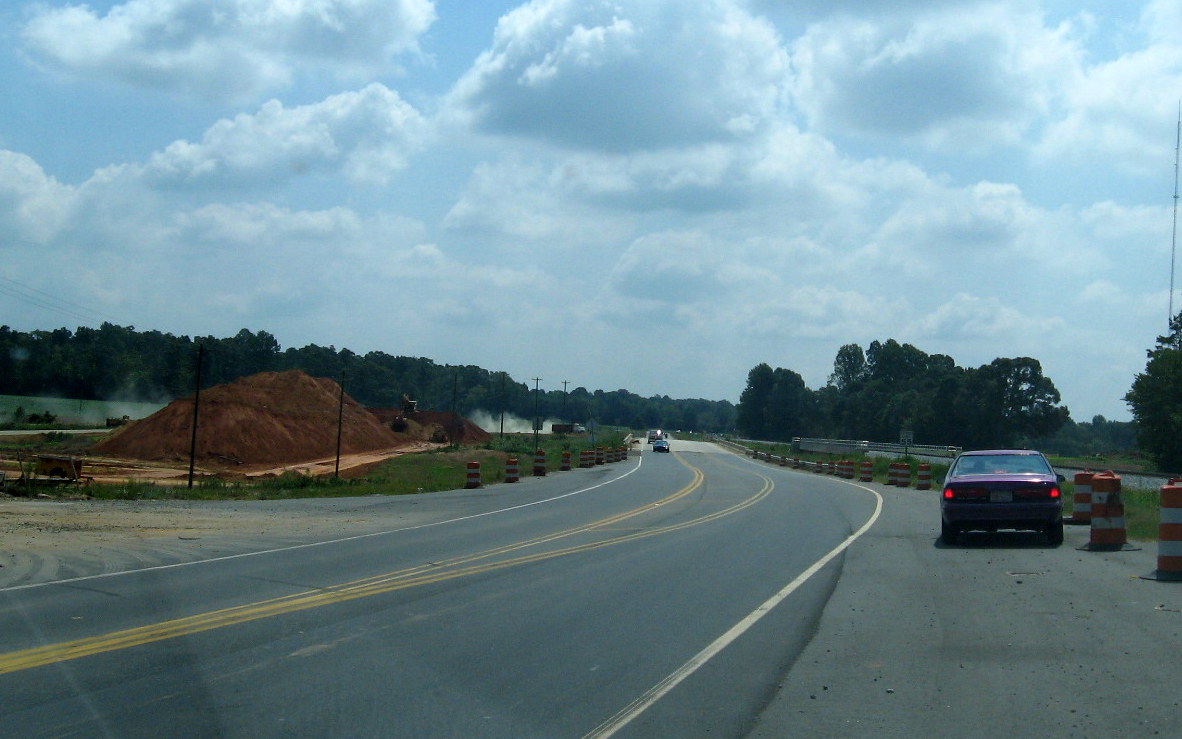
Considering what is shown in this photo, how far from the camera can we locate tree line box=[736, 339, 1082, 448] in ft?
258

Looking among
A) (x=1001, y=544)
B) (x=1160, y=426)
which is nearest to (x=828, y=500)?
(x=1001, y=544)

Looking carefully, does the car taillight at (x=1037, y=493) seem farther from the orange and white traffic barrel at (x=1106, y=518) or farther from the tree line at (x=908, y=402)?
the tree line at (x=908, y=402)

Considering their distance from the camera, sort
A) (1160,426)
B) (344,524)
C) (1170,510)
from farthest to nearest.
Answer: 1. (1160,426)
2. (344,524)
3. (1170,510)

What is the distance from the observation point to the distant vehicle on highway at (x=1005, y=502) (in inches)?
620

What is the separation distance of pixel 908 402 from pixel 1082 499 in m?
88.5

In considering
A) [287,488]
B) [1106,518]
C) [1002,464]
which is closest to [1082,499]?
[1002,464]

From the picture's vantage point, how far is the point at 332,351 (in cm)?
12669

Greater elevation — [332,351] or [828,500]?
[332,351]

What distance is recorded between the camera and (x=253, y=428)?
6353 cm

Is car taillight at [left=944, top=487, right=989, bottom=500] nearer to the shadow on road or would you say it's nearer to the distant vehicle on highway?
the distant vehicle on highway

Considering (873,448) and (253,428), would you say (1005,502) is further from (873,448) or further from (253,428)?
(873,448)

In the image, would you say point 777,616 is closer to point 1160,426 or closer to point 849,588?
point 849,588

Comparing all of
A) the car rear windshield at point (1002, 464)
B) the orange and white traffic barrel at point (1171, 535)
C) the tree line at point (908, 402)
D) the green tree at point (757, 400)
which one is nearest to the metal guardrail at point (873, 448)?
the tree line at point (908, 402)

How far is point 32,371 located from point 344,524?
8565 centimetres
